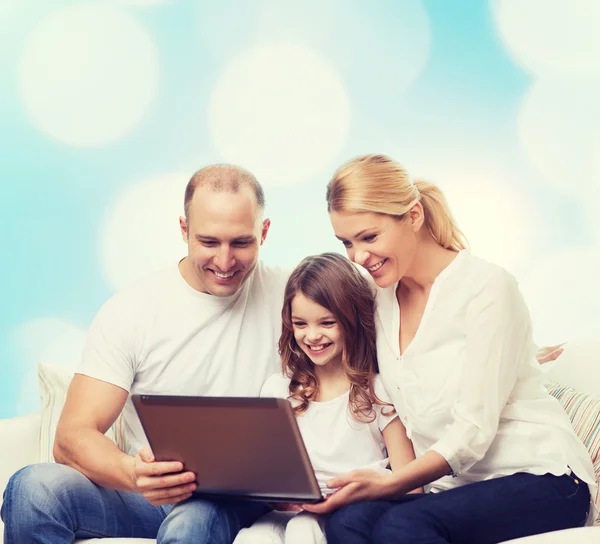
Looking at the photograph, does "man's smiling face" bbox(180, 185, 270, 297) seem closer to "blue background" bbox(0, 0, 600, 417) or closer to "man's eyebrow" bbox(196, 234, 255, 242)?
"man's eyebrow" bbox(196, 234, 255, 242)

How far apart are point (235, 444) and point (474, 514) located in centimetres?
50

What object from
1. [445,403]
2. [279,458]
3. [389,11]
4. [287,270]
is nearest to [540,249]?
[389,11]

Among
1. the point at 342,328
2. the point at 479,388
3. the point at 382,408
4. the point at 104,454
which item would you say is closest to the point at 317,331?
the point at 342,328

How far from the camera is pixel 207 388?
2213 mm

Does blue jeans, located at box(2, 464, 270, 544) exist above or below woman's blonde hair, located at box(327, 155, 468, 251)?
below

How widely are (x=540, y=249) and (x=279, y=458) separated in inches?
89.3

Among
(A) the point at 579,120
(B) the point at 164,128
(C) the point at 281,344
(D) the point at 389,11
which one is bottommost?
(C) the point at 281,344

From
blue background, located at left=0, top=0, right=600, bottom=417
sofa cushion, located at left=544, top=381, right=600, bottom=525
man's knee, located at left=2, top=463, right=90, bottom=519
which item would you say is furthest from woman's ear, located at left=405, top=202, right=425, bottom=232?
blue background, located at left=0, top=0, right=600, bottom=417

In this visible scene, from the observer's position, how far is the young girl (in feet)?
6.82

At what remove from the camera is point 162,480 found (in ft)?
5.88

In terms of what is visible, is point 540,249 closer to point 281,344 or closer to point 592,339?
point 592,339

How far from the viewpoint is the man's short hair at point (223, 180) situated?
2189 mm

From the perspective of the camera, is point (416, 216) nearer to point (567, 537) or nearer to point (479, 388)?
point (479, 388)

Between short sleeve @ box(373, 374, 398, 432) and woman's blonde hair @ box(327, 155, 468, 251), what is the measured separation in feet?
1.27
